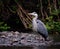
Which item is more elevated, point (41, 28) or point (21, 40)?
point (41, 28)

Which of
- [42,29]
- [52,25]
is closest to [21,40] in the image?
[42,29]

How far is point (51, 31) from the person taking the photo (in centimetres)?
1490

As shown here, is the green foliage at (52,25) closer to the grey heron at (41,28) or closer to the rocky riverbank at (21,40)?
the rocky riverbank at (21,40)

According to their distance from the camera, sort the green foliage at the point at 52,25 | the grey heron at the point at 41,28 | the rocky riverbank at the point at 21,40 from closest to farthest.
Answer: the rocky riverbank at the point at 21,40, the grey heron at the point at 41,28, the green foliage at the point at 52,25

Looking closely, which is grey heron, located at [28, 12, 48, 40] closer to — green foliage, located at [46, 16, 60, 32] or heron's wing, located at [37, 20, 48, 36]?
heron's wing, located at [37, 20, 48, 36]

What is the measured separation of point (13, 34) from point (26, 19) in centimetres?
317

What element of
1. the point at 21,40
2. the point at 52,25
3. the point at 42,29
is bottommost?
the point at 52,25

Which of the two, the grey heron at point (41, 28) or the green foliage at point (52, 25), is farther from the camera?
the green foliage at point (52, 25)

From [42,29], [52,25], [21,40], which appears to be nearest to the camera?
[21,40]

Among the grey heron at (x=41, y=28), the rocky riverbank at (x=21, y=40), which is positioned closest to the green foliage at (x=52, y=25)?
the rocky riverbank at (x=21, y=40)

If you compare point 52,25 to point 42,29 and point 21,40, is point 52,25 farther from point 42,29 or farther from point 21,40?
point 21,40

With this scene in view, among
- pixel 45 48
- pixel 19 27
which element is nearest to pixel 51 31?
pixel 19 27

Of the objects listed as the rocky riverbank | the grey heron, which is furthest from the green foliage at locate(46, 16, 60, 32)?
the grey heron

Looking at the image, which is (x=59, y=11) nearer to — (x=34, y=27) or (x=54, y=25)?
(x=54, y=25)
